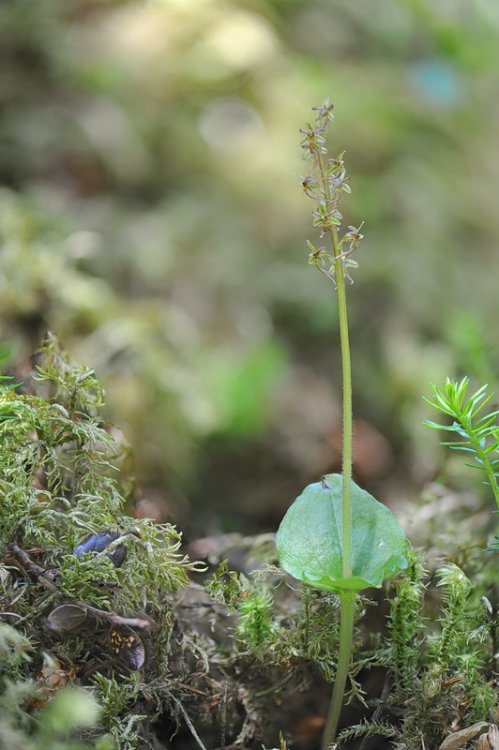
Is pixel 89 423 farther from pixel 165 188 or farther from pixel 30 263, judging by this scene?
pixel 165 188

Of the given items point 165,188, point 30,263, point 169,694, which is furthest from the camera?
point 165,188

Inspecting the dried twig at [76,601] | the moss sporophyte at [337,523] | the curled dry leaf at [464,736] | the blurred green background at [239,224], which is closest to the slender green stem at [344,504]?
the moss sporophyte at [337,523]

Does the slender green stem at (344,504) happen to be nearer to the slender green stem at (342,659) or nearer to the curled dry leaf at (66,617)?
the slender green stem at (342,659)

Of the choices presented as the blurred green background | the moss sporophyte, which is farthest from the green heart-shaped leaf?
the blurred green background

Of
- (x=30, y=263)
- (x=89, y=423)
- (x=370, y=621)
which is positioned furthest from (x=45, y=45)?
(x=370, y=621)

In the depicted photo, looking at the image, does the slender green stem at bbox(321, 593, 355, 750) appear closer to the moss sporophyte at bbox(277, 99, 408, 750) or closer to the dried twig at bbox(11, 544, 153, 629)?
the moss sporophyte at bbox(277, 99, 408, 750)

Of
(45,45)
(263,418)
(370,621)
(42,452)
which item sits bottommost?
(263,418)
